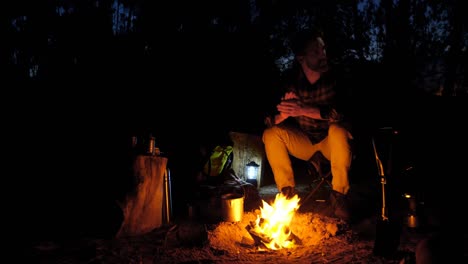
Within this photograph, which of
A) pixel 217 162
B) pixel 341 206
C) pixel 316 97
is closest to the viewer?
pixel 341 206

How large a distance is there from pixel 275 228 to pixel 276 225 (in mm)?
30

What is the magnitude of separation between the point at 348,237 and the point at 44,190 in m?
3.13

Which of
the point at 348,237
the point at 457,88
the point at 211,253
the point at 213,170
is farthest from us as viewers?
the point at 457,88

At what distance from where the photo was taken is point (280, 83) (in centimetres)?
1007

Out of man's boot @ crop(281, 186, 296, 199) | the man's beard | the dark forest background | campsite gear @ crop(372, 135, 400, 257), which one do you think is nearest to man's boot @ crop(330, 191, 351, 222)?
man's boot @ crop(281, 186, 296, 199)

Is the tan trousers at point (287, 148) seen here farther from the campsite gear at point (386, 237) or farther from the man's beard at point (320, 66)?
the campsite gear at point (386, 237)

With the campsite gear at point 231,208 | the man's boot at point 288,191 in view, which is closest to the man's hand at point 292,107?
the man's boot at point 288,191

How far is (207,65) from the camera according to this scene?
29.9ft

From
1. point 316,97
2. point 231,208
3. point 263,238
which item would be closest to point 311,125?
point 316,97

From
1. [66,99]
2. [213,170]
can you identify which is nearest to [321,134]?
[213,170]

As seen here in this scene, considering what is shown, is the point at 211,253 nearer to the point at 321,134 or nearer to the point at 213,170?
the point at 321,134

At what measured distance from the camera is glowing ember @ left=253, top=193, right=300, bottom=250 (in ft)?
10.7

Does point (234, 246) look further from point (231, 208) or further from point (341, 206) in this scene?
point (341, 206)

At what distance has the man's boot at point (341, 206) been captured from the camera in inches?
148
